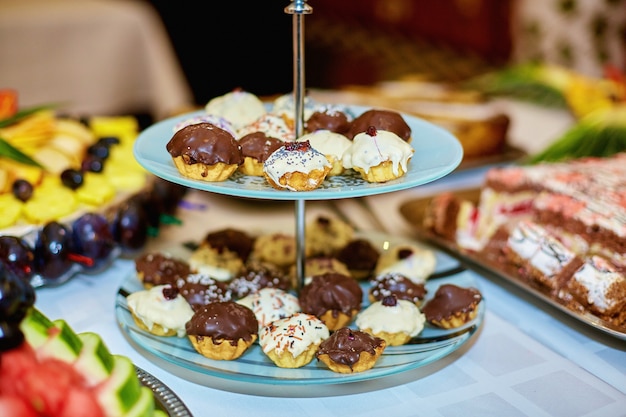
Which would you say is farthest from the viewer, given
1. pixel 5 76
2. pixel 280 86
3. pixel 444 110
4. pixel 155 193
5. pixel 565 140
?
pixel 280 86

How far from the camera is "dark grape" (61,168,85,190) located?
1575 mm

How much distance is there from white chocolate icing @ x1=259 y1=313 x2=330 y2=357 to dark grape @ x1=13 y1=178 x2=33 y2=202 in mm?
645

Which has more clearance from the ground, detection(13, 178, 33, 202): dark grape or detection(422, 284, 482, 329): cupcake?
detection(13, 178, 33, 202): dark grape

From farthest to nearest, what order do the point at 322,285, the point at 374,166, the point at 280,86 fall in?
the point at 280,86
the point at 322,285
the point at 374,166

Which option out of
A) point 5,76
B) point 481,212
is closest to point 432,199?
point 481,212

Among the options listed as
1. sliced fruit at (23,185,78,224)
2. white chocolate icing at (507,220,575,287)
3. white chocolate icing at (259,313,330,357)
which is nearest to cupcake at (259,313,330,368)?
white chocolate icing at (259,313,330,357)

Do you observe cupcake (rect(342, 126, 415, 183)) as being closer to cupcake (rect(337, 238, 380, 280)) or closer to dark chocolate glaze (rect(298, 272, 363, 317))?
dark chocolate glaze (rect(298, 272, 363, 317))

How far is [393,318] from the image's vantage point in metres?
1.22

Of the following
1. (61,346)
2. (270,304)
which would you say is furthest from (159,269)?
(61,346)

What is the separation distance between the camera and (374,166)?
111 cm

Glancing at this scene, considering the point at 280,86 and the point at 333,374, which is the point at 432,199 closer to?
the point at 333,374

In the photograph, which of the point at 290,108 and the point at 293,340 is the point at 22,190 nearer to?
the point at 290,108

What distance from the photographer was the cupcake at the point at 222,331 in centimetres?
115

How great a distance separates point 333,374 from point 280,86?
17.8ft
